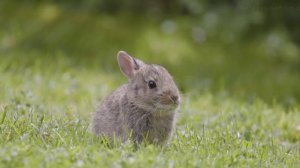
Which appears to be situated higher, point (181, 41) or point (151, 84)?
point (151, 84)

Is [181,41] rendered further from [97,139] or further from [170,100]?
[97,139]

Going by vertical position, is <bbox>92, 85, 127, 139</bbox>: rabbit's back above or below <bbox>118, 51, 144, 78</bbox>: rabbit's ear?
below

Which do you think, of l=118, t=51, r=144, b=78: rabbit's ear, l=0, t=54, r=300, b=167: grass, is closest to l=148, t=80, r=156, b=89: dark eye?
l=118, t=51, r=144, b=78: rabbit's ear

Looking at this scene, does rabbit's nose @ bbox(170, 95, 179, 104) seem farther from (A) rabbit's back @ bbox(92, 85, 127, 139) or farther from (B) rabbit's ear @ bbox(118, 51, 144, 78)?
(B) rabbit's ear @ bbox(118, 51, 144, 78)

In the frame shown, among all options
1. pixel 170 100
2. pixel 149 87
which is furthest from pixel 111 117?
pixel 170 100

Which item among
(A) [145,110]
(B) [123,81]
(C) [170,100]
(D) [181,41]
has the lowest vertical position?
(B) [123,81]

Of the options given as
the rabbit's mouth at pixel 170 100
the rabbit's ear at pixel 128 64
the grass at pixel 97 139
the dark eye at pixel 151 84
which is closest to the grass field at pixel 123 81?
the grass at pixel 97 139

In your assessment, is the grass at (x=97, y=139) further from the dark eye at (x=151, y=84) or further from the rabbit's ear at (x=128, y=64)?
the rabbit's ear at (x=128, y=64)

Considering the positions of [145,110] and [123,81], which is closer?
[145,110]
